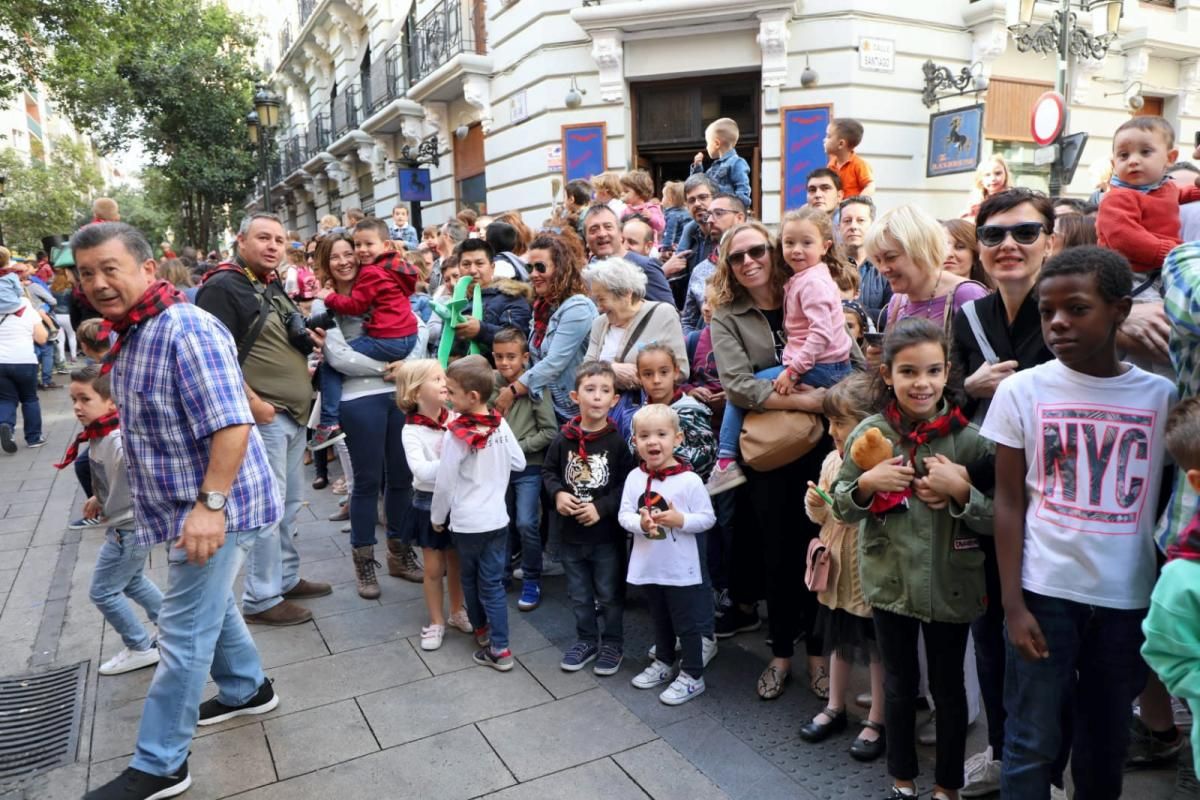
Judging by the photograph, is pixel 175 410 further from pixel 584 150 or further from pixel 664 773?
pixel 584 150

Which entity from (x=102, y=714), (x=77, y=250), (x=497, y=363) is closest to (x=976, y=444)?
(x=497, y=363)

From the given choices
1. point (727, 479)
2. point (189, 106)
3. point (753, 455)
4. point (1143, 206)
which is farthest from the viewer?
point (189, 106)

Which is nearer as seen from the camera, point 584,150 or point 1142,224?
point 1142,224

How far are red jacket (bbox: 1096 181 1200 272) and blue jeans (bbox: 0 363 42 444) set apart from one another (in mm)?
10990

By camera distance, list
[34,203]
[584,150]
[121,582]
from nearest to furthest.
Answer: [121,582] < [584,150] < [34,203]

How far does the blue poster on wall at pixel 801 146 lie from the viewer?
37.1 ft

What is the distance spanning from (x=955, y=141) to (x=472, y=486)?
9.97 meters

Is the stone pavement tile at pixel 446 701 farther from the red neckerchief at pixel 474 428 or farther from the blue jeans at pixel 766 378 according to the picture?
the blue jeans at pixel 766 378

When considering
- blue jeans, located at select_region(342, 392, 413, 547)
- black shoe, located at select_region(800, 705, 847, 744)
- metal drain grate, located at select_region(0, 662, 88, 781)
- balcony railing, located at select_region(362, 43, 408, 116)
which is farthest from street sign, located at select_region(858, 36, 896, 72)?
metal drain grate, located at select_region(0, 662, 88, 781)

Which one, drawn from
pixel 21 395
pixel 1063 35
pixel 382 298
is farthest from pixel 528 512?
pixel 1063 35

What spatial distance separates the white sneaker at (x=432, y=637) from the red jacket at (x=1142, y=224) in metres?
3.71

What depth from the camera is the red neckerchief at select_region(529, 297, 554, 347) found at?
5.11 metres

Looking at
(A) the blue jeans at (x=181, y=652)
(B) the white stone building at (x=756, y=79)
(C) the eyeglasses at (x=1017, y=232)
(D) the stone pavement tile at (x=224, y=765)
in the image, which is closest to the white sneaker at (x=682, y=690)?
(D) the stone pavement tile at (x=224, y=765)

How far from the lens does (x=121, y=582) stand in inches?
155
